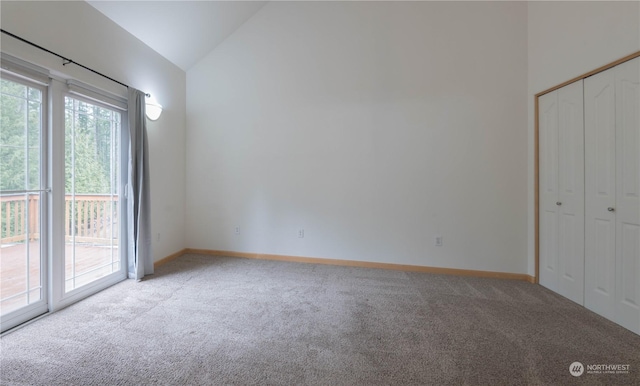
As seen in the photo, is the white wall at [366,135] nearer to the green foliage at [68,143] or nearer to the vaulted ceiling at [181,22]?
the vaulted ceiling at [181,22]

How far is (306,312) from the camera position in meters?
2.18

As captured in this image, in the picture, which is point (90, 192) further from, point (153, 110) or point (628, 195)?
point (628, 195)

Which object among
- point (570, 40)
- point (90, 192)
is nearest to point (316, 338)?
point (90, 192)

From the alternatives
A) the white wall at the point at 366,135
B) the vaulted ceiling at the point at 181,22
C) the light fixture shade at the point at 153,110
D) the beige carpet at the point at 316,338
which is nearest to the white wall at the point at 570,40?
the white wall at the point at 366,135

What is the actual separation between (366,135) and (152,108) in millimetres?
2760

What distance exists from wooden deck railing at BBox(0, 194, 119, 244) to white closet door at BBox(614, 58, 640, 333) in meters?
4.84

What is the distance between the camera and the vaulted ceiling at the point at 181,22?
2588mm

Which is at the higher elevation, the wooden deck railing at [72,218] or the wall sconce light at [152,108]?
Result: the wall sconce light at [152,108]

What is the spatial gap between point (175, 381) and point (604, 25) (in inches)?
164

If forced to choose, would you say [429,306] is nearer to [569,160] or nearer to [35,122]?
[569,160]

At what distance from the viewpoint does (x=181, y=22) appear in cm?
299

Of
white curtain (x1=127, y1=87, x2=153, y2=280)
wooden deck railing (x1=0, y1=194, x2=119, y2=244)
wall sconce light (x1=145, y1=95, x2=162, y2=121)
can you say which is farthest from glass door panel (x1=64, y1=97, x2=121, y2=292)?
wall sconce light (x1=145, y1=95, x2=162, y2=121)

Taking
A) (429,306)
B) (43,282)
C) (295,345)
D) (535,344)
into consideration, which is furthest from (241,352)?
(535,344)

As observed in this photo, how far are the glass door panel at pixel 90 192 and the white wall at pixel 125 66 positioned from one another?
0.37m
